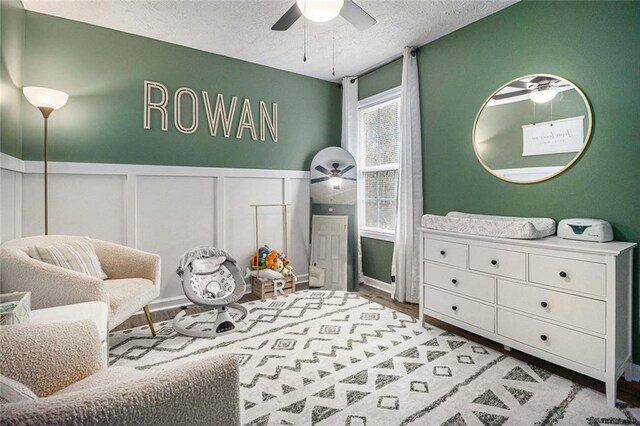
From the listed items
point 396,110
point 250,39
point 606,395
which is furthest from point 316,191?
point 606,395

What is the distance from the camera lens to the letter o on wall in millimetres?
3256

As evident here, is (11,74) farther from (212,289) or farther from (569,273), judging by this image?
(569,273)

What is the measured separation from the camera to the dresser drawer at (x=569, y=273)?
1745 millimetres

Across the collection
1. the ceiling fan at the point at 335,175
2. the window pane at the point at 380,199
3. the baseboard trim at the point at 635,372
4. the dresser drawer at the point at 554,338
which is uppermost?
the ceiling fan at the point at 335,175

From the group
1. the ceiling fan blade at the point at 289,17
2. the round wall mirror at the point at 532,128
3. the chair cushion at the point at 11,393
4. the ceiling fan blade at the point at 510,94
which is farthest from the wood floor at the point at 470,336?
the ceiling fan blade at the point at 289,17

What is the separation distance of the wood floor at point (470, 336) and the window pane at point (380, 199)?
80 centimetres

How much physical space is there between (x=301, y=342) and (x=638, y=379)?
2.12m

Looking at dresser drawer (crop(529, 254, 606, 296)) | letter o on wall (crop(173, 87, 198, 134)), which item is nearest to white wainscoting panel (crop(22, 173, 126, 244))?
letter o on wall (crop(173, 87, 198, 134))

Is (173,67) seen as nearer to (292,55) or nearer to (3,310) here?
(292,55)

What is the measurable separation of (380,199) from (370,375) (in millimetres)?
2269

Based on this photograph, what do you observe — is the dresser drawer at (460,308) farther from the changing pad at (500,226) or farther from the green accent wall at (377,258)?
the green accent wall at (377,258)

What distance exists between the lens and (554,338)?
1.92 m

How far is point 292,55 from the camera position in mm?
3490

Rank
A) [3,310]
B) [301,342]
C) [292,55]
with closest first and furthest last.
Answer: [3,310] → [301,342] → [292,55]
